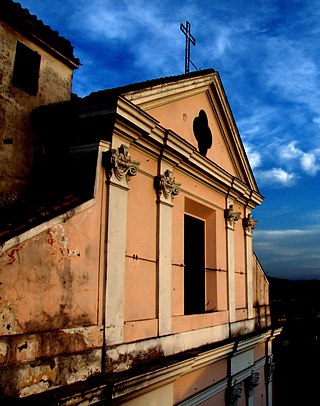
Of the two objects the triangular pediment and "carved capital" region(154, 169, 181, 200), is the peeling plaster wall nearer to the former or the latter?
"carved capital" region(154, 169, 181, 200)

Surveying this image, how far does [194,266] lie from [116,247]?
140 inches

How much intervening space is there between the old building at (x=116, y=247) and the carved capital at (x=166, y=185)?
0.02 m

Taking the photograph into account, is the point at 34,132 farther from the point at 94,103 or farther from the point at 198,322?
the point at 198,322

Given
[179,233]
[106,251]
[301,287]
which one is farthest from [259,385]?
[301,287]

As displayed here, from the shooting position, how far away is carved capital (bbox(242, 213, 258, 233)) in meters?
11.3

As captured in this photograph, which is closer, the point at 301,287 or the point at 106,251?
the point at 106,251

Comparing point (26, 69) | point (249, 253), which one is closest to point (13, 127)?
point (26, 69)

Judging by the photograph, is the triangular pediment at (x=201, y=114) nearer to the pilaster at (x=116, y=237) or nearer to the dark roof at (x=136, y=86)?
the dark roof at (x=136, y=86)

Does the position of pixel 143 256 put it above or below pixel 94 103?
below

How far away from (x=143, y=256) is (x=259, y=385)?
267 inches

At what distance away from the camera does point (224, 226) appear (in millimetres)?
9992

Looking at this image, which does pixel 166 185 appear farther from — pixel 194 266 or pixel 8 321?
pixel 8 321

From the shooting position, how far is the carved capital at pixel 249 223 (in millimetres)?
11266

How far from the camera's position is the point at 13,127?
6.19 metres
